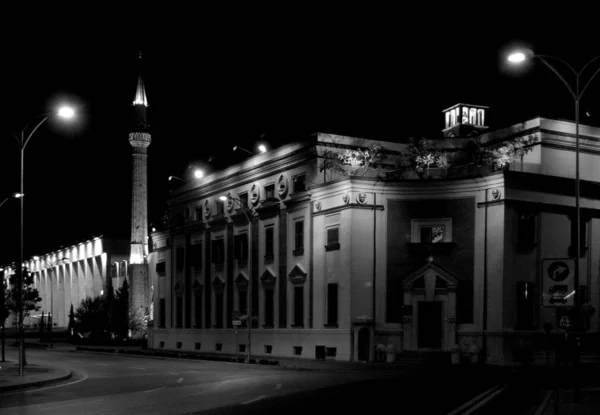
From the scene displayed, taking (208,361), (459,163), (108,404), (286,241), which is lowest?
(208,361)

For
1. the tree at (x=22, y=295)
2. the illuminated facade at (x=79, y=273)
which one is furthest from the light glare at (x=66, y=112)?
the illuminated facade at (x=79, y=273)

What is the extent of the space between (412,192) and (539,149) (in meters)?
7.38

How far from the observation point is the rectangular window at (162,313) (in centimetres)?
7121

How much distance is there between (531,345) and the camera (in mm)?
42875

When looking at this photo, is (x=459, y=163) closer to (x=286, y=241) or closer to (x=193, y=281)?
(x=286, y=241)

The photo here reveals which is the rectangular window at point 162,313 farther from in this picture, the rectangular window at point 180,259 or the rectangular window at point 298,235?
the rectangular window at point 298,235

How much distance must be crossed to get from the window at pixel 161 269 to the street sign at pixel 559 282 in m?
55.9

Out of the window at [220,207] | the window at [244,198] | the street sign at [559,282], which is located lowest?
the street sign at [559,282]

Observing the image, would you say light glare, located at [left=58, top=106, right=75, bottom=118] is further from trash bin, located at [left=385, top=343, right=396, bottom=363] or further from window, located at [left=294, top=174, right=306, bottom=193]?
window, located at [left=294, top=174, right=306, bottom=193]

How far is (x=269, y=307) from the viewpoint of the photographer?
5519 cm

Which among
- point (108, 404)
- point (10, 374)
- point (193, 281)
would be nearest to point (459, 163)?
point (193, 281)

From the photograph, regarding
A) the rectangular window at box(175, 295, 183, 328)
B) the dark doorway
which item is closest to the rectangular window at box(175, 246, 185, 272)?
the rectangular window at box(175, 295, 183, 328)

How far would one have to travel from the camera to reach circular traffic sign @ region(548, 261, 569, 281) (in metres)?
18.2

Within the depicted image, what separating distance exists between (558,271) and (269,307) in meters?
38.0
